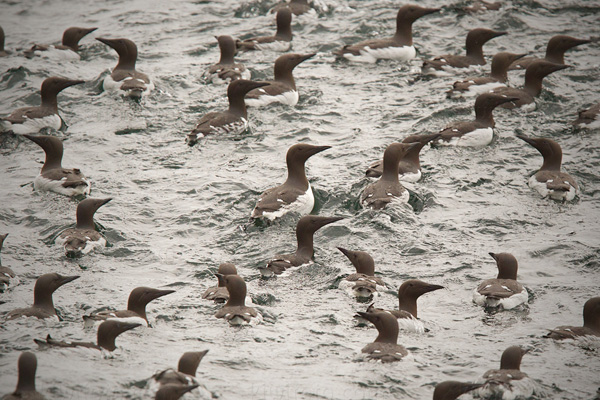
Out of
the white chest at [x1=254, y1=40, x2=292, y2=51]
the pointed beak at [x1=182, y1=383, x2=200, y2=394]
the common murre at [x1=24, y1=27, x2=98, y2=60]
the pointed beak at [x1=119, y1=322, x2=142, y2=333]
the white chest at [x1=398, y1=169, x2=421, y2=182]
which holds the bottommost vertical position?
the white chest at [x1=398, y1=169, x2=421, y2=182]

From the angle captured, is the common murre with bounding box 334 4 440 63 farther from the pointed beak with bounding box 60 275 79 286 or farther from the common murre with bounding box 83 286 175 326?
the pointed beak with bounding box 60 275 79 286

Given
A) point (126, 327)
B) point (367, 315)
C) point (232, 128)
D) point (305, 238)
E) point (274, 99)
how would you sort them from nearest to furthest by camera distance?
point (126, 327), point (367, 315), point (305, 238), point (232, 128), point (274, 99)

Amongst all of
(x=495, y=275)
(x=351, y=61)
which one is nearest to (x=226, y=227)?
(x=495, y=275)

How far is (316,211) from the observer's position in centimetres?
1327

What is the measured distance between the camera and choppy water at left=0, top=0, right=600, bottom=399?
9.23 meters

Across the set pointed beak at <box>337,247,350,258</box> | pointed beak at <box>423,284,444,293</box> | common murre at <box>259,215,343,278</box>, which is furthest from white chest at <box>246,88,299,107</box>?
pointed beak at <box>423,284,444,293</box>

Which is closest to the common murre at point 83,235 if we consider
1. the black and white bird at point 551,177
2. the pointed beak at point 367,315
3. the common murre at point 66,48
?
the pointed beak at point 367,315

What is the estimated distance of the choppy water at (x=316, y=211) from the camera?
923 centimetres

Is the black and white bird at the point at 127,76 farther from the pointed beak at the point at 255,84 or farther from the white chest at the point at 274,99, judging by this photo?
the pointed beak at the point at 255,84

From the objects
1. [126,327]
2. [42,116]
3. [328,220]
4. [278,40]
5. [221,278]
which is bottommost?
[221,278]

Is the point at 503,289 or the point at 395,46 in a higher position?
the point at 395,46

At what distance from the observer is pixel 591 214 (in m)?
12.9

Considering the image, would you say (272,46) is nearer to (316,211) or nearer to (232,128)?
(232,128)

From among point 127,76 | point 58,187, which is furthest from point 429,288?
point 127,76
